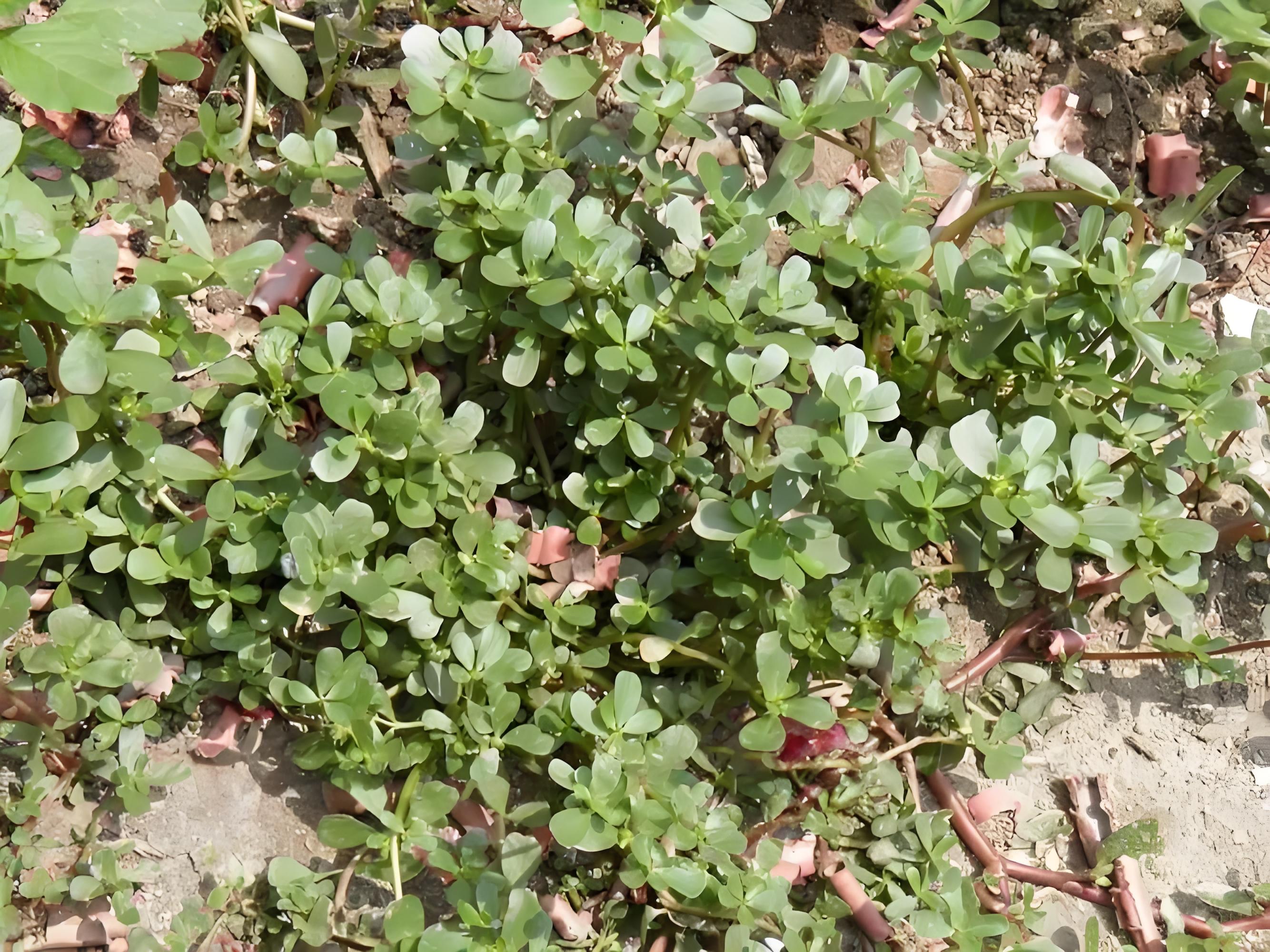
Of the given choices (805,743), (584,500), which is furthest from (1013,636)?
(584,500)

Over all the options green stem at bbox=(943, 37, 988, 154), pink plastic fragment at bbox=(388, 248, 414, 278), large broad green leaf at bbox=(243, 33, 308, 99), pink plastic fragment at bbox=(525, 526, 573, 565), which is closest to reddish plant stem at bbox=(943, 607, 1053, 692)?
pink plastic fragment at bbox=(525, 526, 573, 565)

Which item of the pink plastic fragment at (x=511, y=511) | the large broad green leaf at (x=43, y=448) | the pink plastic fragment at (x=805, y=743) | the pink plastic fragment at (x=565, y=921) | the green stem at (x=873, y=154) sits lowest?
the pink plastic fragment at (x=565, y=921)

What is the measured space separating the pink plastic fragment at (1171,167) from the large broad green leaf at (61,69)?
186 cm

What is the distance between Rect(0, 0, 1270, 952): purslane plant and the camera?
1.40 m

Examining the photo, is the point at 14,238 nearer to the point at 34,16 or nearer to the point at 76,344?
the point at 76,344

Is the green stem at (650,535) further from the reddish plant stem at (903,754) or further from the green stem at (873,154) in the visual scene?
the green stem at (873,154)

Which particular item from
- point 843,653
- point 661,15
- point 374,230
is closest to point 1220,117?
point 661,15

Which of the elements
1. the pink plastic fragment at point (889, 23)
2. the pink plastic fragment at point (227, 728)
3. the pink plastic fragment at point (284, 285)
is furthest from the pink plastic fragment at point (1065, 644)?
the pink plastic fragment at point (284, 285)

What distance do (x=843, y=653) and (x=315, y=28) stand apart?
1.29 meters

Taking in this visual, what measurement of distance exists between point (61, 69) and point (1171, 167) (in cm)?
193

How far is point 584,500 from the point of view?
5.27 feet

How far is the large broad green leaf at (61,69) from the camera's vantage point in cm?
110

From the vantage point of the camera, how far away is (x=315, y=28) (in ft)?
5.61

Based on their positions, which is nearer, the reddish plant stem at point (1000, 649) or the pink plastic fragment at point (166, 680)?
the pink plastic fragment at point (166, 680)
